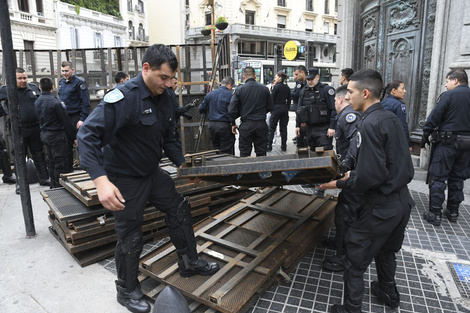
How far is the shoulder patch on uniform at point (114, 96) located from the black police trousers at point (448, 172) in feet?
13.6

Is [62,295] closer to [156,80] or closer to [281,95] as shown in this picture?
[156,80]

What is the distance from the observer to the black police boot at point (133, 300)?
2.72m

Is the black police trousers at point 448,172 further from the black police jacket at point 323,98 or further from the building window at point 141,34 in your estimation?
the building window at point 141,34

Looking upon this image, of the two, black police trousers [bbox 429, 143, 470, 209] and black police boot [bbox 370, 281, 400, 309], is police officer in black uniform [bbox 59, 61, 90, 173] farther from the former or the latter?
black police trousers [bbox 429, 143, 470, 209]

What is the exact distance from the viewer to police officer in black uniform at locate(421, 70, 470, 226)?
4254 mm

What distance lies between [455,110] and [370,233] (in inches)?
112

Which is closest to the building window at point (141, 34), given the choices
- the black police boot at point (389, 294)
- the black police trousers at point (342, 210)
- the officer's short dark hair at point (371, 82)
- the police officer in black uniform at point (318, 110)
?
the police officer in black uniform at point (318, 110)

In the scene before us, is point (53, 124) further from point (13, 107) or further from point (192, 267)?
point (192, 267)

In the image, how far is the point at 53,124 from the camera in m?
5.70

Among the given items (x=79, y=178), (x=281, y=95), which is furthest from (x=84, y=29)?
(x=79, y=178)

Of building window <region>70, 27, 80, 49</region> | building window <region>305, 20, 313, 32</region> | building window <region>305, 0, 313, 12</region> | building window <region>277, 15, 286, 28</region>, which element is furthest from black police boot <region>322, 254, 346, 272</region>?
building window <region>305, 0, 313, 12</region>

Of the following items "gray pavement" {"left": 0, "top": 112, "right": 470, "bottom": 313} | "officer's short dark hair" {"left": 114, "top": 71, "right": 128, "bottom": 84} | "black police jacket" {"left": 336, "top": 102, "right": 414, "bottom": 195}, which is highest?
"officer's short dark hair" {"left": 114, "top": 71, "right": 128, "bottom": 84}

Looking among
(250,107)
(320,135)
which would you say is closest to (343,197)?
(320,135)

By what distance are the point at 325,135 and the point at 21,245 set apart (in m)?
4.84
